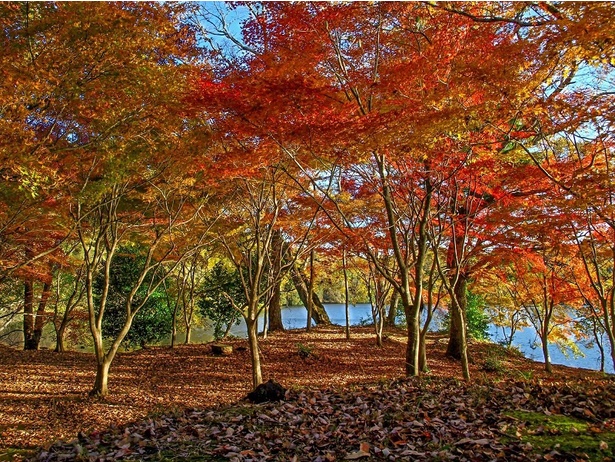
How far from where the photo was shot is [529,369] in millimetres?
13492

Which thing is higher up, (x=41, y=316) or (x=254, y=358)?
(x=41, y=316)

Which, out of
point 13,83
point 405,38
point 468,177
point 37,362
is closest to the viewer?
point 13,83

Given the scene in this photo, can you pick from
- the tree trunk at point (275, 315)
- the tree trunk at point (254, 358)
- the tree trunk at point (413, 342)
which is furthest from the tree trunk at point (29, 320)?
the tree trunk at point (413, 342)

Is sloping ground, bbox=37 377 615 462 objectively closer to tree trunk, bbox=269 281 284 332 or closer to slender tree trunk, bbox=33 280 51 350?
tree trunk, bbox=269 281 284 332

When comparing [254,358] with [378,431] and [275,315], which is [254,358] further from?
[275,315]

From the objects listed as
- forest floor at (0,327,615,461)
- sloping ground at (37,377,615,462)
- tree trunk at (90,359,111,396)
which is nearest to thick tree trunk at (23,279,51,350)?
forest floor at (0,327,615,461)

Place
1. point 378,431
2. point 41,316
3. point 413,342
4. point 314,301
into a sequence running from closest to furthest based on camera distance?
point 378,431, point 413,342, point 41,316, point 314,301

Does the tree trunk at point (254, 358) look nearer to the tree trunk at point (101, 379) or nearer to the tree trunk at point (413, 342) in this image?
the tree trunk at point (101, 379)

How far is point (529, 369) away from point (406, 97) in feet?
34.2

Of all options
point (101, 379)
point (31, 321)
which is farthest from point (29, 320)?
point (101, 379)

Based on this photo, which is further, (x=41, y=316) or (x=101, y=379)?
(x=41, y=316)

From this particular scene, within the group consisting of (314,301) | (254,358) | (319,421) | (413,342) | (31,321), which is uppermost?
(314,301)

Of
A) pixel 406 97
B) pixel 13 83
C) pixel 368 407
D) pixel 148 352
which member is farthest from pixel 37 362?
pixel 406 97

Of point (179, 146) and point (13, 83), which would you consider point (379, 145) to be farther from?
point (13, 83)
